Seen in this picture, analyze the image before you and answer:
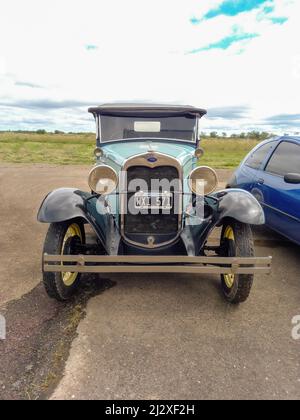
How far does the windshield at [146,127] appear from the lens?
14.7 ft

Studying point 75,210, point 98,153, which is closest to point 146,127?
point 98,153

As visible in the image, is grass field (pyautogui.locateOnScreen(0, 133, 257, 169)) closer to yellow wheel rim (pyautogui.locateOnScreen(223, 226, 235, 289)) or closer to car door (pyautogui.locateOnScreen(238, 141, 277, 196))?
car door (pyautogui.locateOnScreen(238, 141, 277, 196))

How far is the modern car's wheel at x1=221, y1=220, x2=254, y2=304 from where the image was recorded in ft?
10.2

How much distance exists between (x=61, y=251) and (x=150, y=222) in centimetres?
98

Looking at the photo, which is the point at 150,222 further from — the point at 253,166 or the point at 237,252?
the point at 253,166

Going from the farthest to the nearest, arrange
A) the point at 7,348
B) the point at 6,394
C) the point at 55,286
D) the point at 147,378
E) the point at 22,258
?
the point at 22,258 → the point at 55,286 → the point at 7,348 → the point at 147,378 → the point at 6,394

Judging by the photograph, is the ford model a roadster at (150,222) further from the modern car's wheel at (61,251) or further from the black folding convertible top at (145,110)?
the black folding convertible top at (145,110)

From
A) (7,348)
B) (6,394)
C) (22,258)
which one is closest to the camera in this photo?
(6,394)

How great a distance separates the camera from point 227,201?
3.47 m

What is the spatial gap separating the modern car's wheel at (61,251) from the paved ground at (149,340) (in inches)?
6.1
